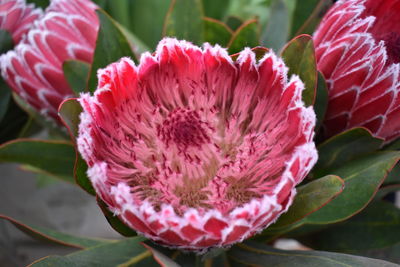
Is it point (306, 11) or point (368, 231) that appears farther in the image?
point (306, 11)

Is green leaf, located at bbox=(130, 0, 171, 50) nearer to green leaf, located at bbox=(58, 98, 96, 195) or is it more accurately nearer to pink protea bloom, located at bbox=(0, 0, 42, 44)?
pink protea bloom, located at bbox=(0, 0, 42, 44)

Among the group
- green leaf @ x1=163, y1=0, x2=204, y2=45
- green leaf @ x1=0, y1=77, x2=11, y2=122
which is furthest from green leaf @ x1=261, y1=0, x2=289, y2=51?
green leaf @ x1=0, y1=77, x2=11, y2=122

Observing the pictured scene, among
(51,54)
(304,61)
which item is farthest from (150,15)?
(304,61)

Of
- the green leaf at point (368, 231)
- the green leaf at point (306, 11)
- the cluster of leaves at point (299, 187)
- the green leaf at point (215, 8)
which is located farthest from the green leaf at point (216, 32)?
the green leaf at point (368, 231)

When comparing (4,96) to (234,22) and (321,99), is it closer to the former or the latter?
(234,22)

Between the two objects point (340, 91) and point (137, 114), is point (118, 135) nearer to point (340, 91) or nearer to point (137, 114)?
point (137, 114)

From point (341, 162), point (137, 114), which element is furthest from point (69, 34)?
point (341, 162)
